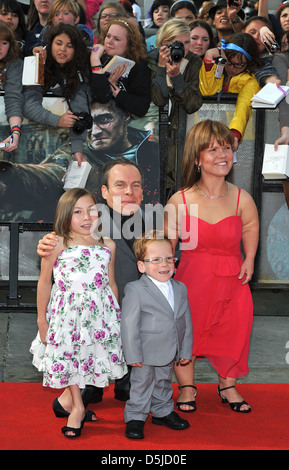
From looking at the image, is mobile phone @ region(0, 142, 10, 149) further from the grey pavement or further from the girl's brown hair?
the grey pavement

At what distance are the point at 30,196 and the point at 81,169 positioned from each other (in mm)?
502

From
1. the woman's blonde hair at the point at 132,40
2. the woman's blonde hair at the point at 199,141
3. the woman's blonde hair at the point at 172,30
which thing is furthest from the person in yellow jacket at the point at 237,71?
the woman's blonde hair at the point at 199,141

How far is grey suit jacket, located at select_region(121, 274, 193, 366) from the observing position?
3596 mm

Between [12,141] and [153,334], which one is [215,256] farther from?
[12,141]

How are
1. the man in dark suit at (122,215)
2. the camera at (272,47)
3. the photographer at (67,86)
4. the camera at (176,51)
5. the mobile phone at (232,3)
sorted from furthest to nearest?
the mobile phone at (232,3) < the camera at (272,47) < the photographer at (67,86) < the camera at (176,51) < the man in dark suit at (122,215)

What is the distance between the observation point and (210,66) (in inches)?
239

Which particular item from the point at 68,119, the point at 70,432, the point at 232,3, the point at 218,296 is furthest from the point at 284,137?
the point at 70,432

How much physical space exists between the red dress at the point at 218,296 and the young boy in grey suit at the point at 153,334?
0.36 meters

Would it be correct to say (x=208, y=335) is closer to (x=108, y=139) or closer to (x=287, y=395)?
(x=287, y=395)

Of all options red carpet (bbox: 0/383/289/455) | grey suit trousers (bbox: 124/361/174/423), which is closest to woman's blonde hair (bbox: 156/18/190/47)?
red carpet (bbox: 0/383/289/455)

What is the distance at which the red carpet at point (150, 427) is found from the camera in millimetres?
3391

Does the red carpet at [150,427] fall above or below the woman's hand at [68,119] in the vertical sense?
below

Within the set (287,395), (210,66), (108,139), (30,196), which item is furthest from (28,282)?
(287,395)

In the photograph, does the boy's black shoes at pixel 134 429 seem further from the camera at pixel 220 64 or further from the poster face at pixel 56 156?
the camera at pixel 220 64
